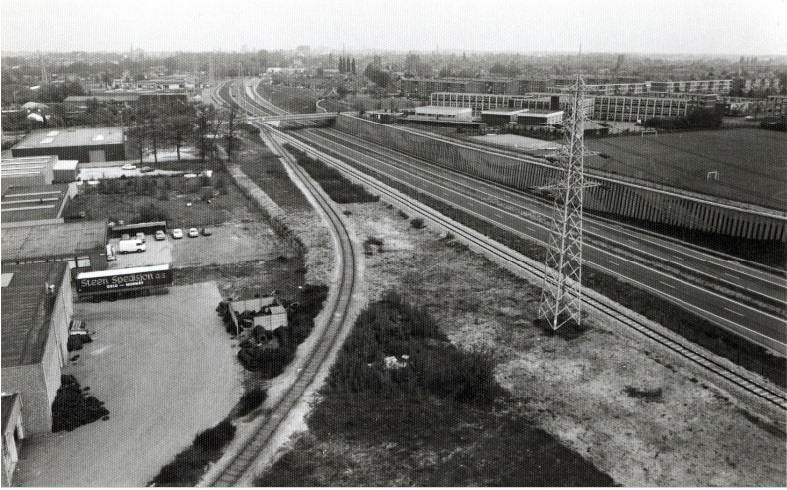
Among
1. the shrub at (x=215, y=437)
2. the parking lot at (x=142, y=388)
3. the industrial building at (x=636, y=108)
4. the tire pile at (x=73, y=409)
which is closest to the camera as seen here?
the parking lot at (x=142, y=388)

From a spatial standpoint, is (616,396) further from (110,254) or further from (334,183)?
(334,183)

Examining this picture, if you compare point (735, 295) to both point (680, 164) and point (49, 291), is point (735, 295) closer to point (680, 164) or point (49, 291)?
point (49, 291)

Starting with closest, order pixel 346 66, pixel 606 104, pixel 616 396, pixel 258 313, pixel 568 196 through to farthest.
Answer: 1. pixel 616 396
2. pixel 568 196
3. pixel 258 313
4. pixel 606 104
5. pixel 346 66

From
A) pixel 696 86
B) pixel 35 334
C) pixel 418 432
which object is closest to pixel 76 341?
pixel 35 334

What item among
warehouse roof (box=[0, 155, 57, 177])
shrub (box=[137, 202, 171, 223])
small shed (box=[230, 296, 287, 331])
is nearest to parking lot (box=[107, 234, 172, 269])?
shrub (box=[137, 202, 171, 223])

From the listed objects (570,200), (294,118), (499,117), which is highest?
(499,117)

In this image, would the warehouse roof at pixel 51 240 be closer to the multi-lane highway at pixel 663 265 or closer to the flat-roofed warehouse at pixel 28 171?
the flat-roofed warehouse at pixel 28 171

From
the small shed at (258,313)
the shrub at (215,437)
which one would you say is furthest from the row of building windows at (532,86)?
the shrub at (215,437)
